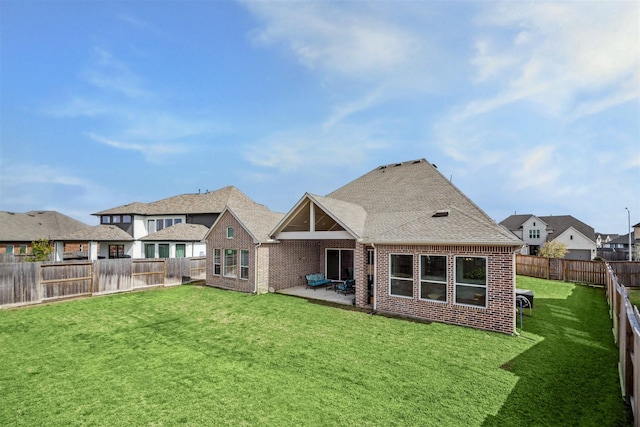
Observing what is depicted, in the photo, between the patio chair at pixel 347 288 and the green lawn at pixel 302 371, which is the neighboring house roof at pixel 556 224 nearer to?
the green lawn at pixel 302 371

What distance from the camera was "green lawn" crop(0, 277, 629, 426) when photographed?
16.1 feet

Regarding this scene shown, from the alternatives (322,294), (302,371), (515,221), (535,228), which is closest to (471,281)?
(302,371)

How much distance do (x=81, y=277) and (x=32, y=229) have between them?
35.1m

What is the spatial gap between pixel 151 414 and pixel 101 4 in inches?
665

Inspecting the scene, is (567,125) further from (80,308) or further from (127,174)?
(127,174)

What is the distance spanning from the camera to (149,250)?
27.5 metres

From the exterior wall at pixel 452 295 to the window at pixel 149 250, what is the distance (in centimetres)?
2351

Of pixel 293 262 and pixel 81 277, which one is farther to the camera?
pixel 293 262

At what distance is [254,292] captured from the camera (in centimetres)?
1556

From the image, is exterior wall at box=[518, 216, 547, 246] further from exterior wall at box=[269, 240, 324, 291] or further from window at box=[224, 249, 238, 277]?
window at box=[224, 249, 238, 277]

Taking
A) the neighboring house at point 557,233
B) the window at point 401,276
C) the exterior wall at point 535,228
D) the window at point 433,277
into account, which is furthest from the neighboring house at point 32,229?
the neighboring house at point 557,233

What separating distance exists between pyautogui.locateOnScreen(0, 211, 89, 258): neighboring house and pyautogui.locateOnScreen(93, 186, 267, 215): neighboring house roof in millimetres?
5969

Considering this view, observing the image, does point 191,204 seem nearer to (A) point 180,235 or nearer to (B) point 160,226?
(B) point 160,226

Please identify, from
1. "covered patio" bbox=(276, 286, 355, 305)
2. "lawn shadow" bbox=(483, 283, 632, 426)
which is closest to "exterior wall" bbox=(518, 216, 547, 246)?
"lawn shadow" bbox=(483, 283, 632, 426)
